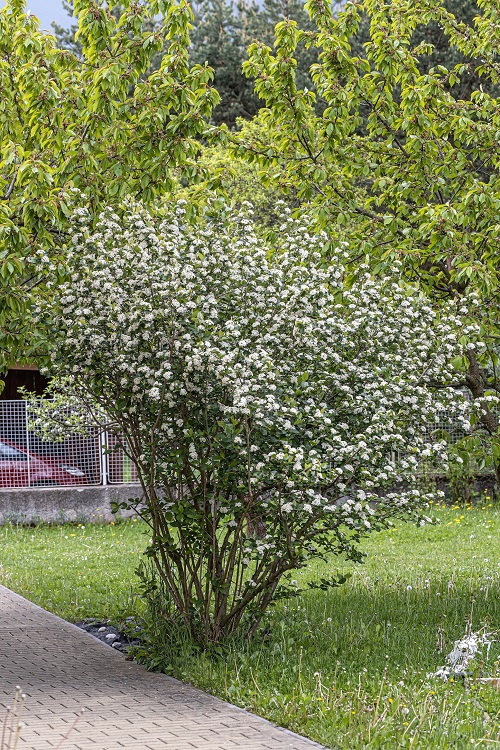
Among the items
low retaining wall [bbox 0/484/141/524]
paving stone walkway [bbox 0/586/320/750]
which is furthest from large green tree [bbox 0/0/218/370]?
low retaining wall [bbox 0/484/141/524]

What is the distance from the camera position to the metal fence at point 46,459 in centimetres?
1875

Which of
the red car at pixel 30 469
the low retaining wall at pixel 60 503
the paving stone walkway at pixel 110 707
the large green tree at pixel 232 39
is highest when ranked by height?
the large green tree at pixel 232 39

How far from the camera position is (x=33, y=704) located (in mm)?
6598

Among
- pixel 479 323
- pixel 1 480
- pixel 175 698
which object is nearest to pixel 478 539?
pixel 479 323

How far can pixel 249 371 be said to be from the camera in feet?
23.0

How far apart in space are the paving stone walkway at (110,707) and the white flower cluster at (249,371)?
50.1 inches

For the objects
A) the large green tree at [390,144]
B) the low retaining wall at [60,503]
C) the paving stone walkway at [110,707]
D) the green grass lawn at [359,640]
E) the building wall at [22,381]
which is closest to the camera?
the paving stone walkway at [110,707]

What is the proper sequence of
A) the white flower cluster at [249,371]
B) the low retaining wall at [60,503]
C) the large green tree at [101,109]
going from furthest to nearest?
1. the low retaining wall at [60,503]
2. the large green tree at [101,109]
3. the white flower cluster at [249,371]

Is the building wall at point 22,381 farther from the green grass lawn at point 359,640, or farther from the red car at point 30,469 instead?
the green grass lawn at point 359,640

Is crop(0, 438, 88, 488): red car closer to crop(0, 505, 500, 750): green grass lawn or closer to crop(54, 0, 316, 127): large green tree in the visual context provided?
crop(0, 505, 500, 750): green grass lawn

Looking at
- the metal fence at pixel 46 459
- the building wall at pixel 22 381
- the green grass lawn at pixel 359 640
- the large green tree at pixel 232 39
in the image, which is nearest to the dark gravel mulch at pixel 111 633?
the green grass lawn at pixel 359 640

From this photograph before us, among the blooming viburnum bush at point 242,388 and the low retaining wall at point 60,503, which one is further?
the low retaining wall at point 60,503

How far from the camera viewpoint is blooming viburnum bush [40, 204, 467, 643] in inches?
282

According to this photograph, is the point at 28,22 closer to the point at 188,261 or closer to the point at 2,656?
the point at 188,261
